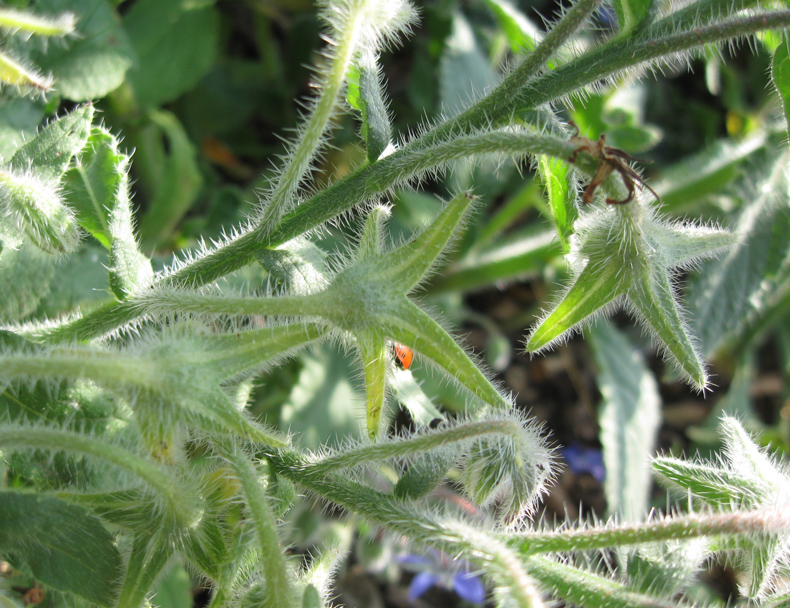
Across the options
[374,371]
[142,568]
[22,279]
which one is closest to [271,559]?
[142,568]

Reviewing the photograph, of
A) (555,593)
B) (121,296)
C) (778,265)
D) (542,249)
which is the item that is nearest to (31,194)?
(121,296)

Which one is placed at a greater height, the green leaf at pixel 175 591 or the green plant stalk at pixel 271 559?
the green plant stalk at pixel 271 559

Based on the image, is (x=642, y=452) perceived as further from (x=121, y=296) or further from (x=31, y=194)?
(x=31, y=194)

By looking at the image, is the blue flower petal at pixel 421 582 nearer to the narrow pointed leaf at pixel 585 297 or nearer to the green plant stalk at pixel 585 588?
the green plant stalk at pixel 585 588

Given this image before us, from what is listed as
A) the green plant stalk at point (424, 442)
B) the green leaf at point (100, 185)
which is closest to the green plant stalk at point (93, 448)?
the green plant stalk at point (424, 442)

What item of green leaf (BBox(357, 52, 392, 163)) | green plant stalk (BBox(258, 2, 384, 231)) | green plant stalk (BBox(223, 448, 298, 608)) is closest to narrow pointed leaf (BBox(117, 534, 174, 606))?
green plant stalk (BBox(223, 448, 298, 608))

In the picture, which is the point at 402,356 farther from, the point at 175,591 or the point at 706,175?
the point at 706,175
